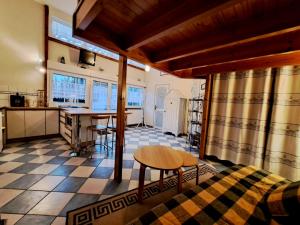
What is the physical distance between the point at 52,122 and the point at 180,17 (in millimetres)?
4334

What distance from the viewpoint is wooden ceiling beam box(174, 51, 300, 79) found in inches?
85.3

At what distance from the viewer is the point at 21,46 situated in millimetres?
3889

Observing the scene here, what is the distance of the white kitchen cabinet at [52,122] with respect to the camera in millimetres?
4098

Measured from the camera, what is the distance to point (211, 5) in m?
1.08

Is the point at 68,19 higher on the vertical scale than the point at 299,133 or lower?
higher

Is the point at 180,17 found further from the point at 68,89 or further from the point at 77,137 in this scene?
the point at 68,89

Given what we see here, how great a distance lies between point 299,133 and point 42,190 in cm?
379

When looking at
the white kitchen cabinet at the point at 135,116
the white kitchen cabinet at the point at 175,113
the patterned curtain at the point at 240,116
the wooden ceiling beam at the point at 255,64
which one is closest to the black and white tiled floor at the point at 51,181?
the patterned curtain at the point at 240,116

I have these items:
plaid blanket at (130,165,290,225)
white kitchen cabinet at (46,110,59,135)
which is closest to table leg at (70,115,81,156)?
white kitchen cabinet at (46,110,59,135)

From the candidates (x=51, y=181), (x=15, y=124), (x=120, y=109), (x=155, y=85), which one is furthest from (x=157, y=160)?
(x=155, y=85)

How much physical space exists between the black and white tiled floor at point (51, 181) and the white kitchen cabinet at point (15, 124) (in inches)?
16.0

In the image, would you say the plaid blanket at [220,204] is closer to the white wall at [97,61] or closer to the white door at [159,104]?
the white wall at [97,61]

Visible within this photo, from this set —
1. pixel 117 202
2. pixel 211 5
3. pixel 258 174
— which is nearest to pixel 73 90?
pixel 117 202

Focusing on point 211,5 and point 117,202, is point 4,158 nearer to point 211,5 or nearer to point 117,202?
point 117,202
